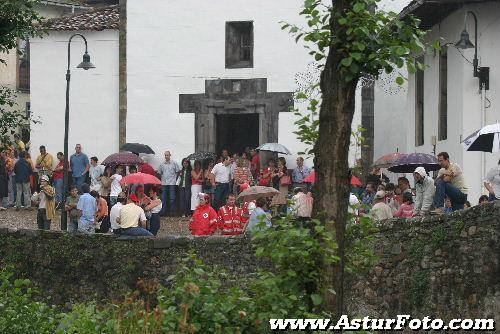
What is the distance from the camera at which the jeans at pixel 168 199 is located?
1302 inches

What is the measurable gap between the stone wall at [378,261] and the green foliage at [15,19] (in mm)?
3702

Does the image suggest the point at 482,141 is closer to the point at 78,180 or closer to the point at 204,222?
the point at 204,222

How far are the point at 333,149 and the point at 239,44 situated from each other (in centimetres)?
2329

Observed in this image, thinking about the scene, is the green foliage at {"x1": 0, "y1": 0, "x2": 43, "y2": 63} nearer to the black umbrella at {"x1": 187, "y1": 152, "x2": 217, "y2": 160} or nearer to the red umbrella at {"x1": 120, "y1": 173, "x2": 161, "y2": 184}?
the red umbrella at {"x1": 120, "y1": 173, "x2": 161, "y2": 184}

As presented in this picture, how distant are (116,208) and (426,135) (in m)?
8.99

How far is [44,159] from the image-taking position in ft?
114

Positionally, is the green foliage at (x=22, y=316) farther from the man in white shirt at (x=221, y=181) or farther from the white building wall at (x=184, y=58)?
the white building wall at (x=184, y=58)

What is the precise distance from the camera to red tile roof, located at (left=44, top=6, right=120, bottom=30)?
1479 inches

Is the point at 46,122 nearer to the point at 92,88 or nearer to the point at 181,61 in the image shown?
the point at 92,88

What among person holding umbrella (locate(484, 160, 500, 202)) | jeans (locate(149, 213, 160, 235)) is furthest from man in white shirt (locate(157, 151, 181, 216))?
person holding umbrella (locate(484, 160, 500, 202))

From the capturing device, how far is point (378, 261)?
58.8ft

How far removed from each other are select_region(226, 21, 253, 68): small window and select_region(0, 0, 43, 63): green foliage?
1339 centimetres

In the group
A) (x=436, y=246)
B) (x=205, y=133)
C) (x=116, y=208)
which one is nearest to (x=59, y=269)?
(x=116, y=208)

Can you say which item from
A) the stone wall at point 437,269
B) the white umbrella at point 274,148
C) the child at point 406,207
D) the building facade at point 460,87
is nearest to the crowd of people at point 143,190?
the white umbrella at point 274,148
